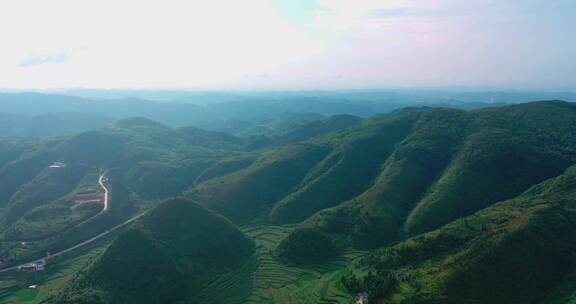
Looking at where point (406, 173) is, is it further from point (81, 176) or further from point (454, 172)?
point (81, 176)

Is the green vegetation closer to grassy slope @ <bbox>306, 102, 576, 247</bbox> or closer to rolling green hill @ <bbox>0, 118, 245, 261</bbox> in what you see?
grassy slope @ <bbox>306, 102, 576, 247</bbox>

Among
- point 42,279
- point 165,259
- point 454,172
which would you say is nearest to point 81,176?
point 42,279

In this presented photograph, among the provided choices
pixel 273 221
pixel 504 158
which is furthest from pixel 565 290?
pixel 273 221

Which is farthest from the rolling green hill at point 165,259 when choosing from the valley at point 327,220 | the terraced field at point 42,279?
the terraced field at point 42,279

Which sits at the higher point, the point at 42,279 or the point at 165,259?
the point at 165,259

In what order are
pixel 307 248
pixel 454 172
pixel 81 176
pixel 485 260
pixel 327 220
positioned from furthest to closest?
pixel 81 176 < pixel 454 172 < pixel 327 220 < pixel 307 248 < pixel 485 260

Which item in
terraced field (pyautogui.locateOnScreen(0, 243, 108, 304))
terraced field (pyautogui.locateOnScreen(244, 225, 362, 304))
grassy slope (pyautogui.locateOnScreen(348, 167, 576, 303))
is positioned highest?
grassy slope (pyautogui.locateOnScreen(348, 167, 576, 303))

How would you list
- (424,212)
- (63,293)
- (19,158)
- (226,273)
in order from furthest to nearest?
(19,158), (424,212), (226,273), (63,293)

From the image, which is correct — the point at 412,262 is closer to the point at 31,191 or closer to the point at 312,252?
the point at 312,252

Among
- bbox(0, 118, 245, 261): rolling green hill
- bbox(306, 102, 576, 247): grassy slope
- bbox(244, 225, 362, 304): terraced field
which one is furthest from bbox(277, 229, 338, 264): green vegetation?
bbox(0, 118, 245, 261): rolling green hill
